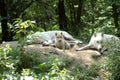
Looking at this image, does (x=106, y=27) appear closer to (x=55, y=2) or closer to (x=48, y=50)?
(x=55, y=2)

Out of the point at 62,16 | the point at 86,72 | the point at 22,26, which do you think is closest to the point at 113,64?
the point at 86,72

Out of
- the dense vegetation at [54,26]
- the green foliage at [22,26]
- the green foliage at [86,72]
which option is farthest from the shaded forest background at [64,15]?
the green foliage at [22,26]

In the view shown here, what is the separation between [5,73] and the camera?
5594 millimetres

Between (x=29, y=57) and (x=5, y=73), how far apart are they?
2889 millimetres

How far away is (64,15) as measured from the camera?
17703 millimetres

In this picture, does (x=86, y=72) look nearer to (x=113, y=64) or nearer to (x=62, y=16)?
(x=113, y=64)

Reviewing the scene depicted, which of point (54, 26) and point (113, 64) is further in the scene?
point (54, 26)

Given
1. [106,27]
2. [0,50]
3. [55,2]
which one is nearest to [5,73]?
[0,50]

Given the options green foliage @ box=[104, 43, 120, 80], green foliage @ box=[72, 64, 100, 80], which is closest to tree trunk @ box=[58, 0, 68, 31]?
green foliage @ box=[72, 64, 100, 80]

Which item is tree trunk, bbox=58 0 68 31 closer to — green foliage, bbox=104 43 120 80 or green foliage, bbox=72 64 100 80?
green foliage, bbox=72 64 100 80

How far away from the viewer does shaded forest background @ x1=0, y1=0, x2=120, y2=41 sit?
49.3ft

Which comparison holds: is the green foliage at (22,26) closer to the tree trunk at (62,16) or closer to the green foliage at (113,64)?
the green foliage at (113,64)

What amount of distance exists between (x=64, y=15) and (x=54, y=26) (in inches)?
76.4

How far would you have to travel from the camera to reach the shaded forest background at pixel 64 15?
15020mm
